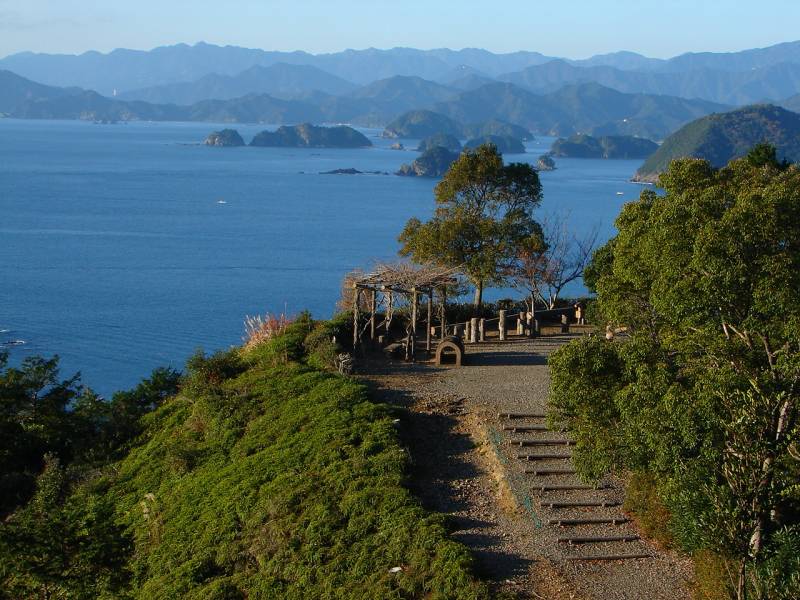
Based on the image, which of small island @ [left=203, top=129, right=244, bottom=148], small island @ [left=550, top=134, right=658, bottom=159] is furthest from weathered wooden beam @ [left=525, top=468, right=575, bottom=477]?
small island @ [left=550, top=134, right=658, bottom=159]

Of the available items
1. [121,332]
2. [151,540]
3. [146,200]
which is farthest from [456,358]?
[146,200]

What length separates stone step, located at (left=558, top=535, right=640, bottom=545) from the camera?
12.1m

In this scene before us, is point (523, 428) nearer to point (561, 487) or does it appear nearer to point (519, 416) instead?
point (519, 416)

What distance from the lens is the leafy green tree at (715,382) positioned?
10125 millimetres

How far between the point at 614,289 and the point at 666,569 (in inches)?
184

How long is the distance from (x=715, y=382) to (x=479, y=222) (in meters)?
15.6

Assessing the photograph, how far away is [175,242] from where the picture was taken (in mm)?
71875

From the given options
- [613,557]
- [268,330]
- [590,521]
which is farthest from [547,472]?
[268,330]

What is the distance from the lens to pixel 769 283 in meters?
10.6

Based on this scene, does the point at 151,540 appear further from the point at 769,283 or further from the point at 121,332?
the point at 121,332

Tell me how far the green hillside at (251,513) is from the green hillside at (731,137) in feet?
394

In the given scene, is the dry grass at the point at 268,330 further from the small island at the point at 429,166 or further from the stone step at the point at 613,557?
the small island at the point at 429,166

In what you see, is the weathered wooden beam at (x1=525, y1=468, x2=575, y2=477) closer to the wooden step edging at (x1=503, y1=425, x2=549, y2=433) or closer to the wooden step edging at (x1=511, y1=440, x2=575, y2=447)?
the wooden step edging at (x1=511, y1=440, x2=575, y2=447)

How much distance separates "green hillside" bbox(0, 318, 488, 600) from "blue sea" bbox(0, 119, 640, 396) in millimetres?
20507
